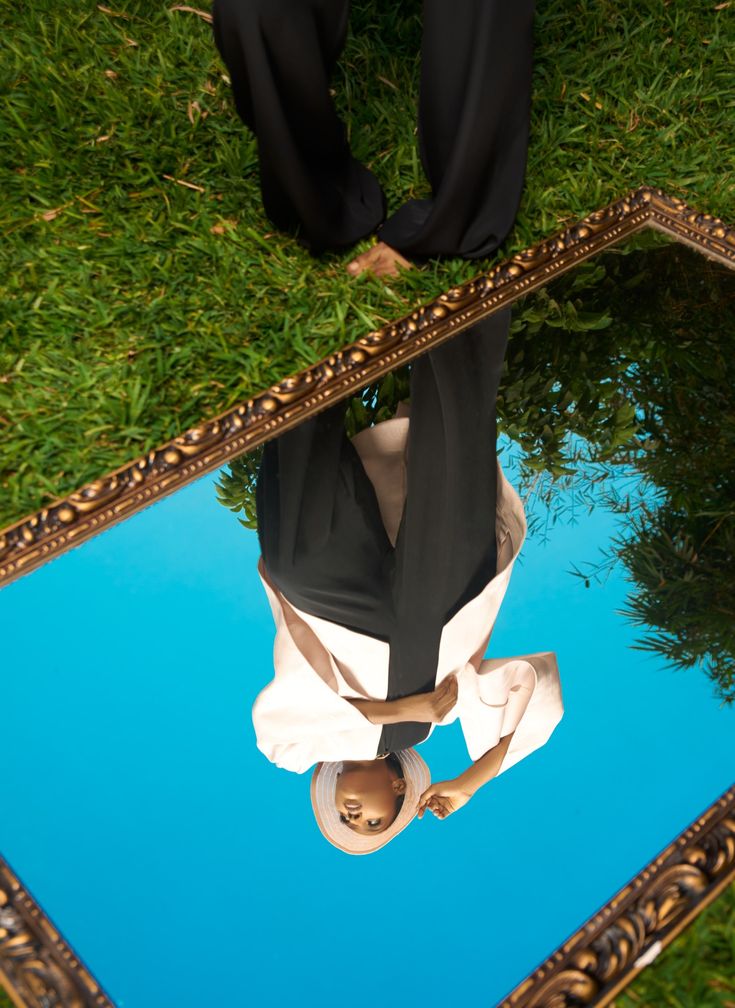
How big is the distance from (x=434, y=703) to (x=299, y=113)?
47.2 inches

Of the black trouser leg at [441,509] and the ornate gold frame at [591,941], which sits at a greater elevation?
the black trouser leg at [441,509]

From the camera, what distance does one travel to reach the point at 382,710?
1.51m

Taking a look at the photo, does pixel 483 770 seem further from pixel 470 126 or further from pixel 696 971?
pixel 470 126

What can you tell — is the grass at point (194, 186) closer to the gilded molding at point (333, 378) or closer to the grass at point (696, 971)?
the gilded molding at point (333, 378)

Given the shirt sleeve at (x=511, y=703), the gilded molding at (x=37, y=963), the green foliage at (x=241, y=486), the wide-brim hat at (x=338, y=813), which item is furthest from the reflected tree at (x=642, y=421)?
the gilded molding at (x=37, y=963)

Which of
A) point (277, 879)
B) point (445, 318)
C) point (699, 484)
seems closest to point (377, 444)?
point (445, 318)

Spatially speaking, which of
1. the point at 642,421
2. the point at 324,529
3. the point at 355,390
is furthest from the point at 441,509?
the point at 642,421

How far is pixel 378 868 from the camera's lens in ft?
4.36

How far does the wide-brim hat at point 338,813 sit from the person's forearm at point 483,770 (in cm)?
5

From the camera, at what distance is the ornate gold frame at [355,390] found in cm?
124

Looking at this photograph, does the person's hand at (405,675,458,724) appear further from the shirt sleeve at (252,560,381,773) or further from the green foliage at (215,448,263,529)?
the green foliage at (215,448,263,529)

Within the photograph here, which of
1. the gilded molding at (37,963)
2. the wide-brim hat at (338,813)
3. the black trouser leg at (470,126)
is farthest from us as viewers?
the black trouser leg at (470,126)

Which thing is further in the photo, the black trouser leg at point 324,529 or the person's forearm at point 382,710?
the black trouser leg at point 324,529

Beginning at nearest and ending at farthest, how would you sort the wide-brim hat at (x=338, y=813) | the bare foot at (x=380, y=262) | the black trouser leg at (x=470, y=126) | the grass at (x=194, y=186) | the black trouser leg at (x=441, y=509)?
the wide-brim hat at (x=338, y=813)
the black trouser leg at (x=441, y=509)
the grass at (x=194, y=186)
the black trouser leg at (x=470, y=126)
the bare foot at (x=380, y=262)
